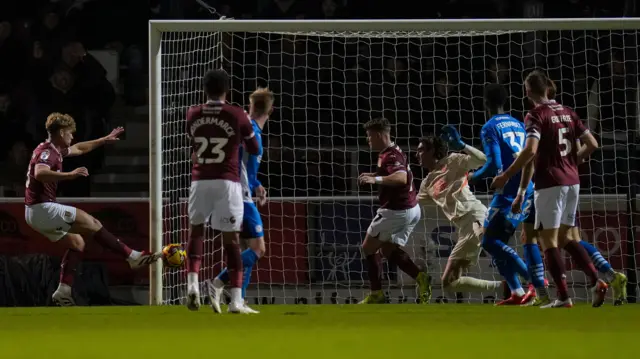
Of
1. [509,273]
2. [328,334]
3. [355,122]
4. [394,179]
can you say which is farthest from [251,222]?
[355,122]

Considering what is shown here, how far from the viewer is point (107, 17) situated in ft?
51.3

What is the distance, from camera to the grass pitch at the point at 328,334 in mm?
5062

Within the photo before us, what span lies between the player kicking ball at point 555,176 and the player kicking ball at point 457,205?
2502 millimetres

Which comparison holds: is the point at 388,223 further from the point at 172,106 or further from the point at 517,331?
the point at 517,331

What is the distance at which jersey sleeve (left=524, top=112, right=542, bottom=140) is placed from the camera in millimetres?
8461

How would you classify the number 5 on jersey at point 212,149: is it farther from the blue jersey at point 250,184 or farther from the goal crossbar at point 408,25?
the goal crossbar at point 408,25

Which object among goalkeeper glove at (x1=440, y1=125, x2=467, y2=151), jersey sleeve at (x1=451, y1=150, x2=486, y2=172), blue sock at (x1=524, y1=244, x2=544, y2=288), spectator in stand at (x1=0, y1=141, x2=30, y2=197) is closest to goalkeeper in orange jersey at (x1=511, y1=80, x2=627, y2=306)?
blue sock at (x1=524, y1=244, x2=544, y2=288)

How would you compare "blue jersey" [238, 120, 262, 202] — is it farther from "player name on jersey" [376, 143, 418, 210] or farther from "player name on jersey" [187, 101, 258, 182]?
"player name on jersey" [376, 143, 418, 210]

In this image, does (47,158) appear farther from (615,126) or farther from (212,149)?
(615,126)

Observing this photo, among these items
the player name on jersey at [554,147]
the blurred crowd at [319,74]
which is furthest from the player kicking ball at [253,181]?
the blurred crowd at [319,74]

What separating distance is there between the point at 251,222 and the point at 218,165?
1152 mm

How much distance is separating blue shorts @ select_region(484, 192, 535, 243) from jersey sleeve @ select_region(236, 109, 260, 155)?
2.41m

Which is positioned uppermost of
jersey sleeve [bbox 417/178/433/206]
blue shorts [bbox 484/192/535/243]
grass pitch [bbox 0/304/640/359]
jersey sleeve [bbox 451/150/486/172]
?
jersey sleeve [bbox 451/150/486/172]

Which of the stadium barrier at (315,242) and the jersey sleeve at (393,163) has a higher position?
the jersey sleeve at (393,163)
